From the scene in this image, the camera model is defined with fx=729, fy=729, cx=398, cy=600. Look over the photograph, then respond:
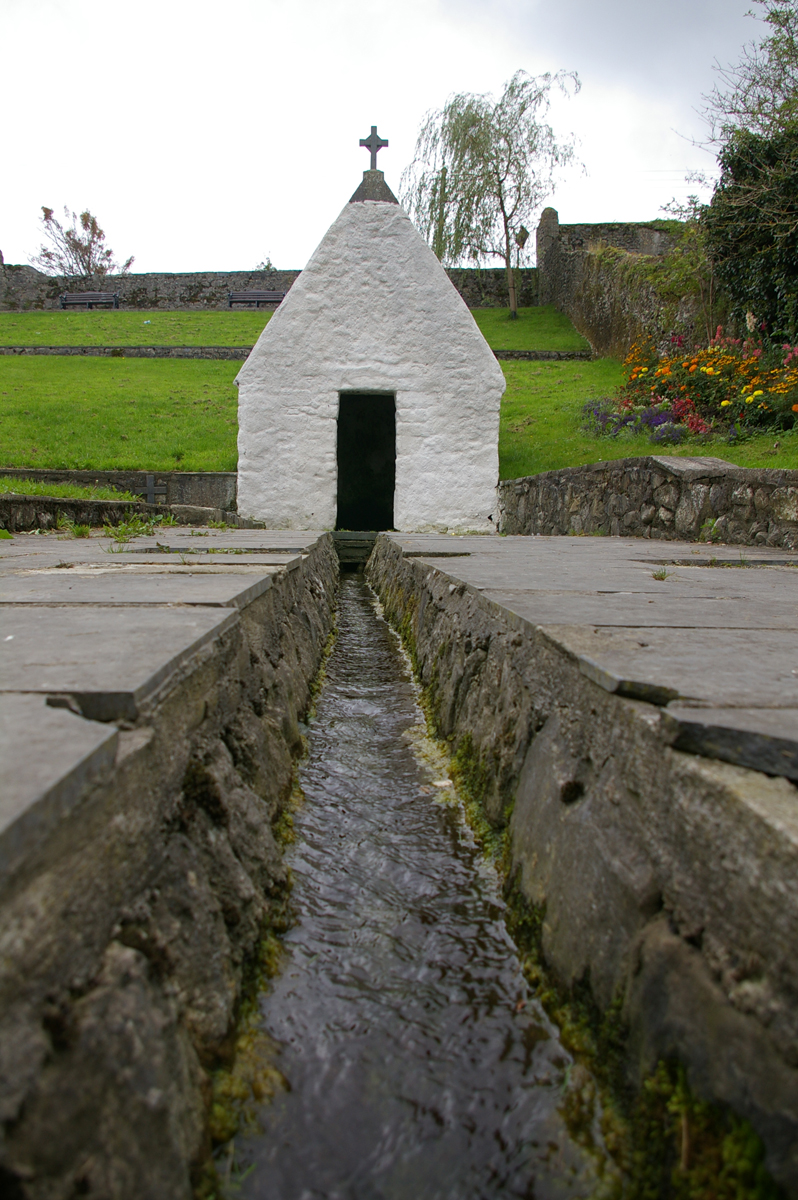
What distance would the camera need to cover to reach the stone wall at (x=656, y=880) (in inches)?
31.0

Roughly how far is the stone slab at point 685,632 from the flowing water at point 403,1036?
566 mm

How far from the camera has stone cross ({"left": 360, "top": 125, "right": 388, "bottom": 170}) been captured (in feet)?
33.2

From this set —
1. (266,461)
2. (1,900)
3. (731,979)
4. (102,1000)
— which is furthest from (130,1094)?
(266,461)

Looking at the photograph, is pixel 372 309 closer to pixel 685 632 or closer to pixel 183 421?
pixel 183 421

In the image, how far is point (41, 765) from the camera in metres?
0.83

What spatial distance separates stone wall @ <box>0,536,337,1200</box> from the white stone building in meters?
8.57

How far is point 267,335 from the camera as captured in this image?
31.8ft

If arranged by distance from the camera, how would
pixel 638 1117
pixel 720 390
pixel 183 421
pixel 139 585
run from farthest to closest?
pixel 183 421
pixel 720 390
pixel 139 585
pixel 638 1117

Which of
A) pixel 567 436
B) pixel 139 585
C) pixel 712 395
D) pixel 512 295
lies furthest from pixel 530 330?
pixel 139 585

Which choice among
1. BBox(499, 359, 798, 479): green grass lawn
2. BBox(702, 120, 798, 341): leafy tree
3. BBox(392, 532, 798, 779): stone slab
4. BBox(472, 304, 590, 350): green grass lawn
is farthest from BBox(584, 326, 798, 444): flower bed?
BBox(472, 304, 590, 350): green grass lawn

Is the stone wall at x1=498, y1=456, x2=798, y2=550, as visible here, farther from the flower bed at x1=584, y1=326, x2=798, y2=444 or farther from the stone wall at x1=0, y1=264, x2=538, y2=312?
the stone wall at x1=0, y1=264, x2=538, y2=312

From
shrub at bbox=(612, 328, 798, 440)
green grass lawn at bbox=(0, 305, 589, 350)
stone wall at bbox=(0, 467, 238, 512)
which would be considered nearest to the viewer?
shrub at bbox=(612, 328, 798, 440)

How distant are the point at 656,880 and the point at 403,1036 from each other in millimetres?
492

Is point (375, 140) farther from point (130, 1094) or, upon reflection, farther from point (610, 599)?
point (130, 1094)
